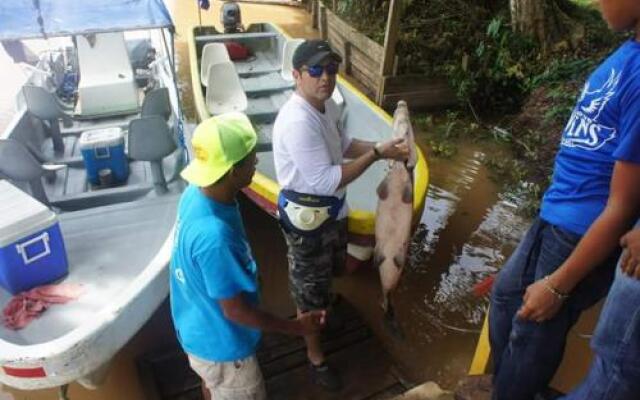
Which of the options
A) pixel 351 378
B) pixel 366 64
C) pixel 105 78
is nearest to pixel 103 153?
pixel 105 78

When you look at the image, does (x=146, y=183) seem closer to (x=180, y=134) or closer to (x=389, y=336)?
(x=180, y=134)

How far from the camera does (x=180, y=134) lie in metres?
4.61

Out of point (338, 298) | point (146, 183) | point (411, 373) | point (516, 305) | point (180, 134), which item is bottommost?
point (411, 373)

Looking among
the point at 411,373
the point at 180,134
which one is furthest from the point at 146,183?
the point at 411,373

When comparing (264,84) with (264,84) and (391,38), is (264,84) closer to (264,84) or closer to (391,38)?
(264,84)

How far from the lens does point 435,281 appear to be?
4.52 m

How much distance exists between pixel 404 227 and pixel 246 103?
3.92 meters

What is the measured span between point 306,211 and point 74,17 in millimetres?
2786

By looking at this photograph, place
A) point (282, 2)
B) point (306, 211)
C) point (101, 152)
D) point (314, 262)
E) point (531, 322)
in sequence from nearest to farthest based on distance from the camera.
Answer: point (531, 322)
point (306, 211)
point (314, 262)
point (101, 152)
point (282, 2)

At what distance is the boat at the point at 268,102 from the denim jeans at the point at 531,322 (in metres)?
1.43

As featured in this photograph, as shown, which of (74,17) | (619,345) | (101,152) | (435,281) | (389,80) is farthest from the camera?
(389,80)

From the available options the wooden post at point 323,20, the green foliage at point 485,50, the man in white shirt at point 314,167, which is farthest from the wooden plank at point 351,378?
the wooden post at point 323,20

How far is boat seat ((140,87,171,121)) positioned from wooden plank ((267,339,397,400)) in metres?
2.94

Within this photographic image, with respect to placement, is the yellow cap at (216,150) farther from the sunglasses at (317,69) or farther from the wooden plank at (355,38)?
the wooden plank at (355,38)
